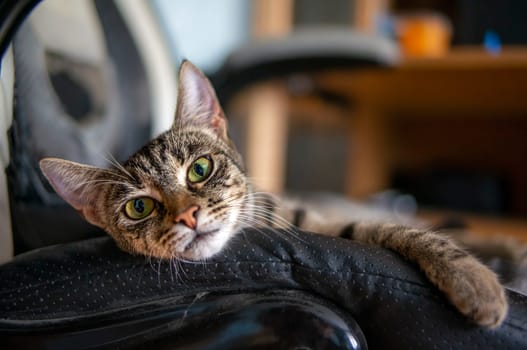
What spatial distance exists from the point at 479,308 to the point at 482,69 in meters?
1.24

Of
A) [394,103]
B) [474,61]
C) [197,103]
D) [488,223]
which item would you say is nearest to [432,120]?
[394,103]

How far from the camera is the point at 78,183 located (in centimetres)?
70

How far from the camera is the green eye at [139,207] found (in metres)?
0.69

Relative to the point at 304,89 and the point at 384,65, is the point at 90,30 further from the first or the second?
the point at 304,89

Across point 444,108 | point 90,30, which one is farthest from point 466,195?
point 90,30

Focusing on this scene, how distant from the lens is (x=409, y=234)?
616 mm

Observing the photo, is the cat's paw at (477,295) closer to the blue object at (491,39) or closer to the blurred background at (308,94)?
the blurred background at (308,94)

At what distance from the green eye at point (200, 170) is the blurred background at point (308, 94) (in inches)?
8.0

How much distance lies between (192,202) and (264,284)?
0.20 metres

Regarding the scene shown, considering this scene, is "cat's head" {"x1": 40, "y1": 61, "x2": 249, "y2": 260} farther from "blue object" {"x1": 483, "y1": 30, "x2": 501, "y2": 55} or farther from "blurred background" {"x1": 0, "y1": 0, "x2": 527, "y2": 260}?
"blue object" {"x1": 483, "y1": 30, "x2": 501, "y2": 55}

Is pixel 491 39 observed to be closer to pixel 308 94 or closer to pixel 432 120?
pixel 432 120

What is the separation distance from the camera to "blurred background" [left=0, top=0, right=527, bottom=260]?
0.76 m

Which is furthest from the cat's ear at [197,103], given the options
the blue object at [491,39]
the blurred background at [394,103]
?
the blue object at [491,39]

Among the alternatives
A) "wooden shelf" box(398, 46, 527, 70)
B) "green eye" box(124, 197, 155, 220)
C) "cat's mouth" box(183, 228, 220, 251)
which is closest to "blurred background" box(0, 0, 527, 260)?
"wooden shelf" box(398, 46, 527, 70)
